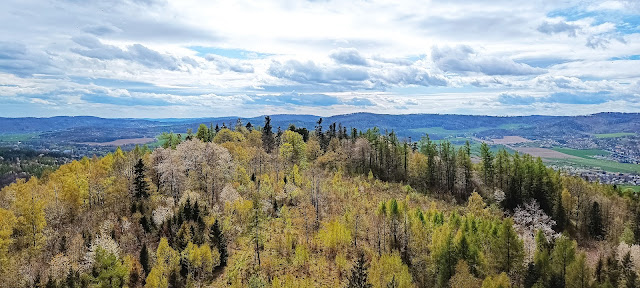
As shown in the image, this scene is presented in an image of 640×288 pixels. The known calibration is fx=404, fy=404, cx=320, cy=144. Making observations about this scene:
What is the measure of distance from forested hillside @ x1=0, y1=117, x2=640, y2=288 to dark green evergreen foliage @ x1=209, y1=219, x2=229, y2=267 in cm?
27

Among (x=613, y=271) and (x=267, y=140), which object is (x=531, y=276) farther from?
(x=267, y=140)

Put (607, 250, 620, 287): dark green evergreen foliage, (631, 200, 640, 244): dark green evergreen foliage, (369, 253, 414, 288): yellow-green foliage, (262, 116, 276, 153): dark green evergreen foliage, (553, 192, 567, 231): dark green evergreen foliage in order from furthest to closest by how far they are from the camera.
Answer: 1. (262, 116, 276, 153): dark green evergreen foliage
2. (553, 192, 567, 231): dark green evergreen foliage
3. (631, 200, 640, 244): dark green evergreen foliage
4. (607, 250, 620, 287): dark green evergreen foliage
5. (369, 253, 414, 288): yellow-green foliage

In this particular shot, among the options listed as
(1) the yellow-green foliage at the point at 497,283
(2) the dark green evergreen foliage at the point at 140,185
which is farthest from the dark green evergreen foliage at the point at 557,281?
(2) the dark green evergreen foliage at the point at 140,185

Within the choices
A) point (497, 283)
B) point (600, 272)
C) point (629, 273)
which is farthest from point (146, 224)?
point (629, 273)

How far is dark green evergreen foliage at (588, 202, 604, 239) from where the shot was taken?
10729 centimetres

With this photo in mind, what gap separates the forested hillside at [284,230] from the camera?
6438cm

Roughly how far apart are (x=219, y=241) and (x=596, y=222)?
98.1m

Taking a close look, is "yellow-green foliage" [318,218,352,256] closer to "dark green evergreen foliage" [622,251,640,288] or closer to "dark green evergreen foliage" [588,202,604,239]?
"dark green evergreen foliage" [622,251,640,288]

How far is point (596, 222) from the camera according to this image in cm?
10775

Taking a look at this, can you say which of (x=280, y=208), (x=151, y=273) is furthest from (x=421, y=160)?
(x=151, y=273)

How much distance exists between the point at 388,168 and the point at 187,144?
70675 mm

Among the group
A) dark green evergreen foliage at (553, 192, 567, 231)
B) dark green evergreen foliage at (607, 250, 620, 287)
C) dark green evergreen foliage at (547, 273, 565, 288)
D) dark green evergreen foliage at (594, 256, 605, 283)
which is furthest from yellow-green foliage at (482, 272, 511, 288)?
dark green evergreen foliage at (553, 192, 567, 231)

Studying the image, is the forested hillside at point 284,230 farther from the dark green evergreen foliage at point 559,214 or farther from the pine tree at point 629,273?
the dark green evergreen foliage at point 559,214

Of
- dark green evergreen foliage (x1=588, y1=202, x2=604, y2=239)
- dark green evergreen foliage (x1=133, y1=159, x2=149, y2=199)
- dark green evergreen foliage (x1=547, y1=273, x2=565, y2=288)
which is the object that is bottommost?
dark green evergreen foliage (x1=588, y1=202, x2=604, y2=239)
